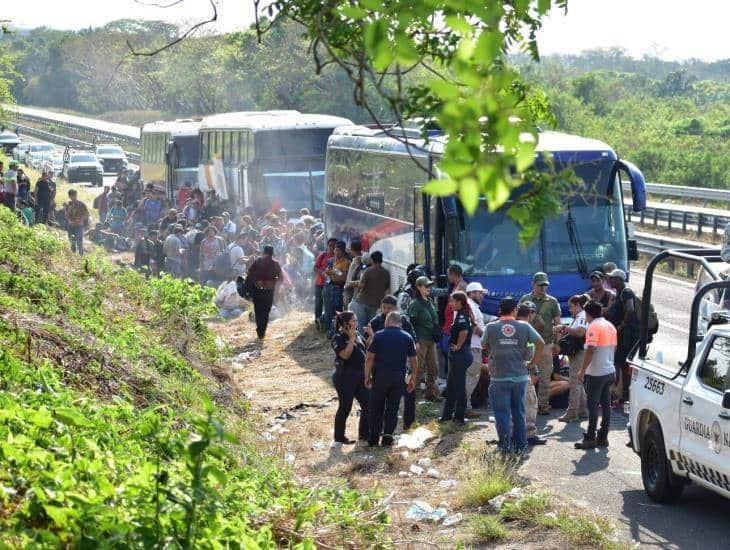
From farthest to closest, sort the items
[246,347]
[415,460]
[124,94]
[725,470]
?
[124,94] → [246,347] → [415,460] → [725,470]

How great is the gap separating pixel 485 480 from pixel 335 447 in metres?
2.87

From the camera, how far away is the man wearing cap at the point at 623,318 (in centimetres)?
1411

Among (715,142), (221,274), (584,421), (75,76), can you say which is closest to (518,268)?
(584,421)

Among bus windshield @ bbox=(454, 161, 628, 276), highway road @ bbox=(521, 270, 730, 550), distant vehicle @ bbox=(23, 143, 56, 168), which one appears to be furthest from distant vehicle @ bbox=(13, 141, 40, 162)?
highway road @ bbox=(521, 270, 730, 550)

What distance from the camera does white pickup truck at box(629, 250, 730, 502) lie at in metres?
9.16

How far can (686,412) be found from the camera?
9602 millimetres

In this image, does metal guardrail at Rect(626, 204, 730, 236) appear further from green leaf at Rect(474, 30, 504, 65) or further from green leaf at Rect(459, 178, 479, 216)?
green leaf at Rect(459, 178, 479, 216)

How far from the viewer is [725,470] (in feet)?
29.5

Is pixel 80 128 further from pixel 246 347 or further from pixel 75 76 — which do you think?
pixel 246 347

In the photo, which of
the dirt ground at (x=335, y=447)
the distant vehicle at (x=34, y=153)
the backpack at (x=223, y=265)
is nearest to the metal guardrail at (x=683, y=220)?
the backpack at (x=223, y=265)

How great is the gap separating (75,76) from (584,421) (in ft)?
354

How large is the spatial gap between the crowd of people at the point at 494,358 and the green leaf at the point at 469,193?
8.39 metres

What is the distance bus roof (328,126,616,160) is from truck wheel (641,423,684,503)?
3733 mm

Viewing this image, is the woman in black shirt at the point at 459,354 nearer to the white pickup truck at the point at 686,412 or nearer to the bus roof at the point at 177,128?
the white pickup truck at the point at 686,412
